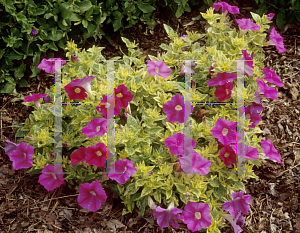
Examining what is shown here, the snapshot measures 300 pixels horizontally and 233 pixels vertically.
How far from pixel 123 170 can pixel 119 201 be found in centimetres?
60

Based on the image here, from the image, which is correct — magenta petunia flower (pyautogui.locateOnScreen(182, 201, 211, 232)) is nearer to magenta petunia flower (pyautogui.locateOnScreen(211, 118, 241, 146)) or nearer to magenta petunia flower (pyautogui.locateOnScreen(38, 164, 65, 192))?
magenta petunia flower (pyautogui.locateOnScreen(211, 118, 241, 146))

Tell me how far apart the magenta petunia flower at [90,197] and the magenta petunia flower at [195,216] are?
598 mm

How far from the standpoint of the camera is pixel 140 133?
8.05ft

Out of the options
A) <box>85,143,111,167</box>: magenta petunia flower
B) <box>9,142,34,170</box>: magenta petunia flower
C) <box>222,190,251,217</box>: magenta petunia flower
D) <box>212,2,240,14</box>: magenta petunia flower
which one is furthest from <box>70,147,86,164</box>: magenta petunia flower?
<box>212,2,240,14</box>: magenta petunia flower

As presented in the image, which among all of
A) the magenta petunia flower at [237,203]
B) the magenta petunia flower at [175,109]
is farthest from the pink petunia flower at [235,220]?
the magenta petunia flower at [175,109]

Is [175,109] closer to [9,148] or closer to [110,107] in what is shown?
[110,107]

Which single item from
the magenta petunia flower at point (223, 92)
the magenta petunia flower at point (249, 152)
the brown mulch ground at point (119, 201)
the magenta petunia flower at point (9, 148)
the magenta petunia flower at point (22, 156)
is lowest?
the brown mulch ground at point (119, 201)

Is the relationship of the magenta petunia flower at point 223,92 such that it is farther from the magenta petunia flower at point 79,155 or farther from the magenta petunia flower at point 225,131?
the magenta petunia flower at point 79,155

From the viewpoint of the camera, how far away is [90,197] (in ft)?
7.43

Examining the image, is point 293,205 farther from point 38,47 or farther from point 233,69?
point 38,47

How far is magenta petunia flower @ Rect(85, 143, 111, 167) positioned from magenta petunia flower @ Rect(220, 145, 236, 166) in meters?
0.86

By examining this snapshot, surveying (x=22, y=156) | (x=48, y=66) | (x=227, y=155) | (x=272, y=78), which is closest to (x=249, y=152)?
(x=227, y=155)

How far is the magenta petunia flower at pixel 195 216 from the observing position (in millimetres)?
2162

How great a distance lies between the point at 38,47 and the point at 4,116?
→ 789mm
